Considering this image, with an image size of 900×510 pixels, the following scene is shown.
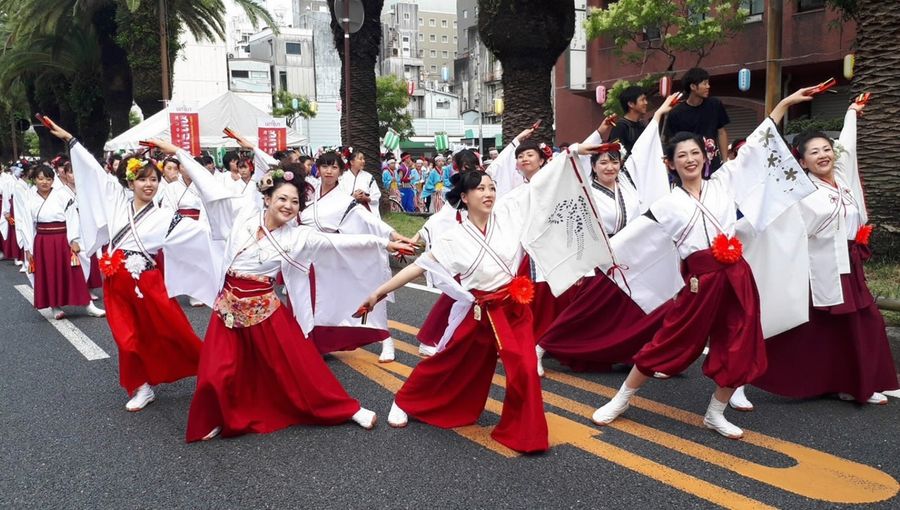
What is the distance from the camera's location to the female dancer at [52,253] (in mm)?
8398

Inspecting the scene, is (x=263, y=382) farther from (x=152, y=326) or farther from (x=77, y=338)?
(x=77, y=338)

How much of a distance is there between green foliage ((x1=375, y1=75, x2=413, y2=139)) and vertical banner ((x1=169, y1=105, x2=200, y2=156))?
2996 cm

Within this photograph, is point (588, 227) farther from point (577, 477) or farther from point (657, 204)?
point (577, 477)

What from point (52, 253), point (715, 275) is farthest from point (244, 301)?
point (52, 253)

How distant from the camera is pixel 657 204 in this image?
430cm

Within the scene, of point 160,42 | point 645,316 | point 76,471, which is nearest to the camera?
point 76,471

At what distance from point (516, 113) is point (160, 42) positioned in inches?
548

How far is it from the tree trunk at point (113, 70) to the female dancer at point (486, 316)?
2291 centimetres

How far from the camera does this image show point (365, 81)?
14.4 meters

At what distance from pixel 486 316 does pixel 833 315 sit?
2164 millimetres

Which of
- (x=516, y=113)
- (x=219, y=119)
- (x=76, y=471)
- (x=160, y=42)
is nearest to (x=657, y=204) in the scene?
(x=76, y=471)

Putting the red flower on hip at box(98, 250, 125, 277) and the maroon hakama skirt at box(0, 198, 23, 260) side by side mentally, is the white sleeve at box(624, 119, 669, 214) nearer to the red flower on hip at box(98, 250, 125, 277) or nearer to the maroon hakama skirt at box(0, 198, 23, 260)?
the red flower on hip at box(98, 250, 125, 277)

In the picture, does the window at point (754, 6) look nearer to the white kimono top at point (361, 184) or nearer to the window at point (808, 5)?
the window at point (808, 5)

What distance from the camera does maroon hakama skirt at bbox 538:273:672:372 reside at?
5215mm
